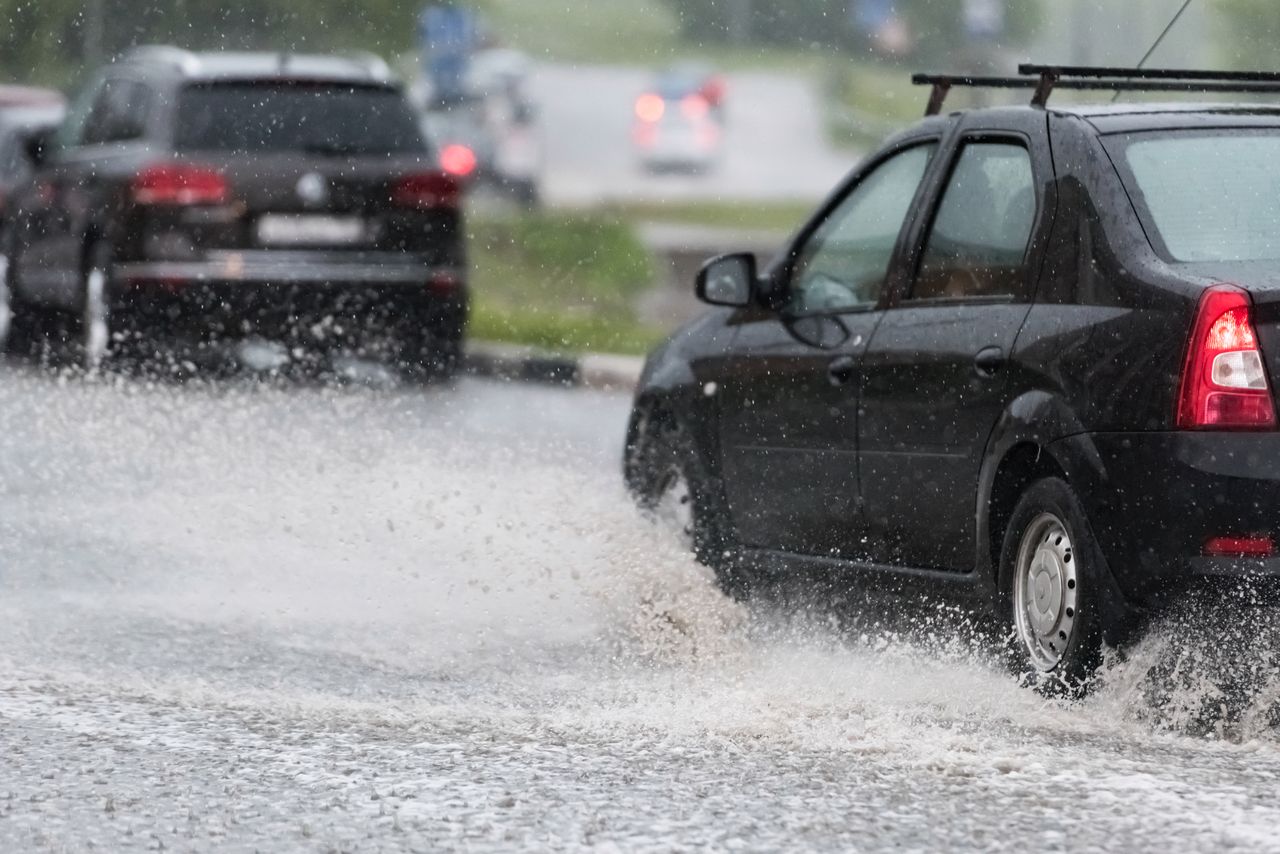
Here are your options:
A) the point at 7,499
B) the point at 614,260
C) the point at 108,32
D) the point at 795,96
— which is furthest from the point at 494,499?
the point at 795,96

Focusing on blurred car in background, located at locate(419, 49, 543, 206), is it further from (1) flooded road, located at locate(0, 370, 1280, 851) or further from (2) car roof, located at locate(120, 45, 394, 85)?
(1) flooded road, located at locate(0, 370, 1280, 851)

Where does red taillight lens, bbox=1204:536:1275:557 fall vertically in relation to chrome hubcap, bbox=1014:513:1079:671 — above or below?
above

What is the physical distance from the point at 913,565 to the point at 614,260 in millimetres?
20593

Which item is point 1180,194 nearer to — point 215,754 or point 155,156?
point 215,754

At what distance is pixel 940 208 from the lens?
287 inches

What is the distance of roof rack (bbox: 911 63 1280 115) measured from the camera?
711 cm

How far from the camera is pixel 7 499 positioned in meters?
10.6

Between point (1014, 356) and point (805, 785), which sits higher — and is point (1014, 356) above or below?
above

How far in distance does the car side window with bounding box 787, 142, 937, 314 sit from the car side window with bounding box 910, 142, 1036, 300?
0.20m

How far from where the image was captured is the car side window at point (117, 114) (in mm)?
16547

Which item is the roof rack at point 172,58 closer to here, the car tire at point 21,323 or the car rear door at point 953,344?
the car tire at point 21,323

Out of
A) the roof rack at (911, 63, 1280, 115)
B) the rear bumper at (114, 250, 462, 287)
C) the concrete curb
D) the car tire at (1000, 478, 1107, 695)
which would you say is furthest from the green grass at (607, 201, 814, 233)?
the car tire at (1000, 478, 1107, 695)

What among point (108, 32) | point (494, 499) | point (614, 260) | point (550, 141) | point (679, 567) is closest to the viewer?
point (679, 567)

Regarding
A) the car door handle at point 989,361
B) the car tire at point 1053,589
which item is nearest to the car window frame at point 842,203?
the car door handle at point 989,361
